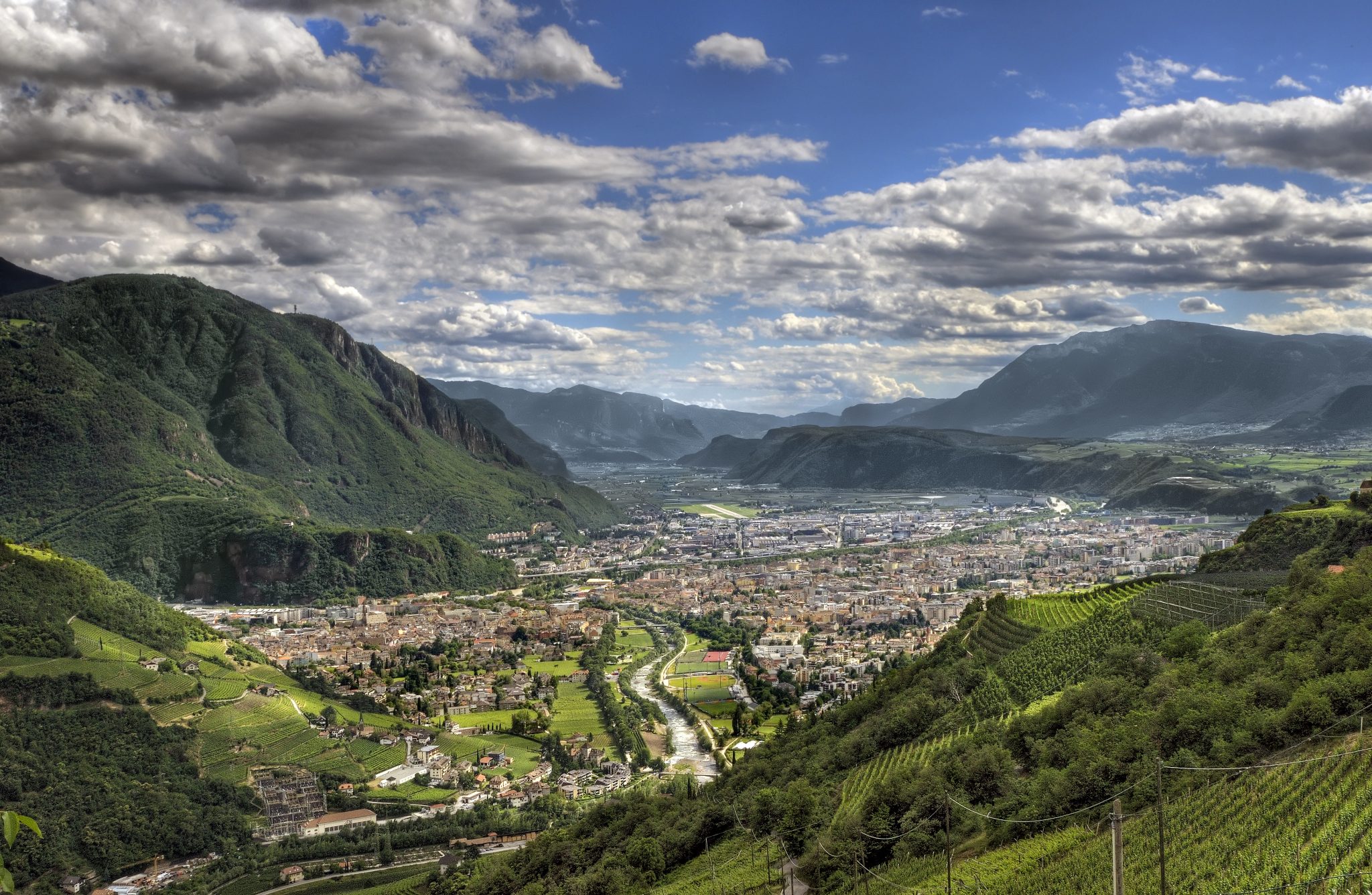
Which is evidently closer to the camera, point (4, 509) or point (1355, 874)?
point (1355, 874)

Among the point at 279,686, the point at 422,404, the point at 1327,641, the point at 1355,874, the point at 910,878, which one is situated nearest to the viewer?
the point at 1355,874

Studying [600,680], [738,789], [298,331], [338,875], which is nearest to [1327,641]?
[738,789]

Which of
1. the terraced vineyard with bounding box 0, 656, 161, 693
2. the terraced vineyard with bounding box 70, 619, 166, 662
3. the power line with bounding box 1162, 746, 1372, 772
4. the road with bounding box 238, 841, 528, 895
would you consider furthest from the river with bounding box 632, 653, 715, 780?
the power line with bounding box 1162, 746, 1372, 772

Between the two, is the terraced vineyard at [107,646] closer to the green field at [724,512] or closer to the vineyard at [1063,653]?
the vineyard at [1063,653]

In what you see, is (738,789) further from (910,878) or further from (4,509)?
(4,509)

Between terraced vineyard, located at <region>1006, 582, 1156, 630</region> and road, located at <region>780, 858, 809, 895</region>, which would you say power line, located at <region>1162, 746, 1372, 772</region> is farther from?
terraced vineyard, located at <region>1006, 582, 1156, 630</region>

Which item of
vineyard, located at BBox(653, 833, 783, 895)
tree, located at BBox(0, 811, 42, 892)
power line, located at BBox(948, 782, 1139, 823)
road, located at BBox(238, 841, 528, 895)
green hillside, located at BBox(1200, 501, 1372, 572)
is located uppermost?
tree, located at BBox(0, 811, 42, 892)

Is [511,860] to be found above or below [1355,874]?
below
